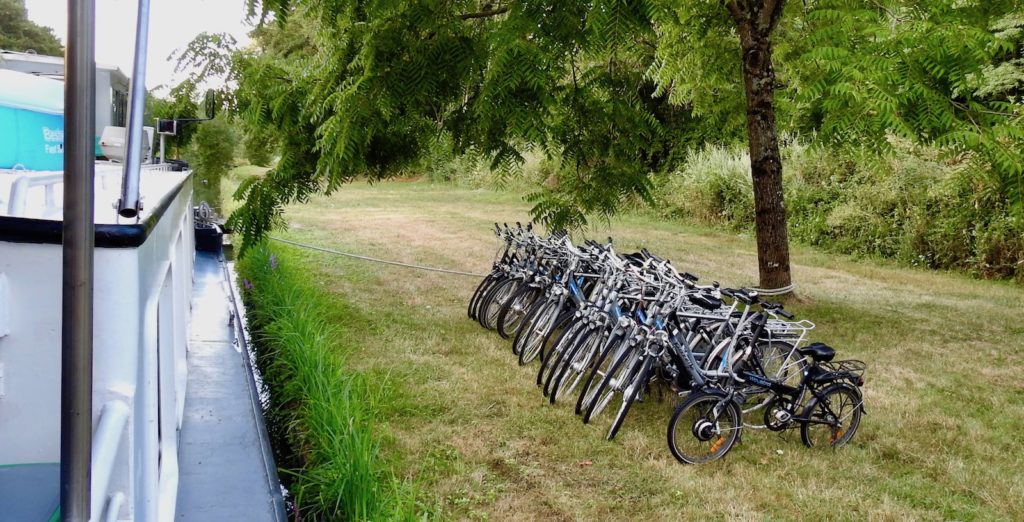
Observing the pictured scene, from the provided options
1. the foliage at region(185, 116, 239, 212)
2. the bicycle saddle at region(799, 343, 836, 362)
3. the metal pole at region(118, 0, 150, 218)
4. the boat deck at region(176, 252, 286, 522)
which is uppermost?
the metal pole at region(118, 0, 150, 218)

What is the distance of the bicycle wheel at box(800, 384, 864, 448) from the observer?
17.0 ft

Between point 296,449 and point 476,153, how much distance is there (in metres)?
3.69

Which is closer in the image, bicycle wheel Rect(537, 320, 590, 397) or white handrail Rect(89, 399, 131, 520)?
white handrail Rect(89, 399, 131, 520)

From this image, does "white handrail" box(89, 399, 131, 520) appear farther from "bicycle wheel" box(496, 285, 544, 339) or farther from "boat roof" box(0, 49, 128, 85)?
"bicycle wheel" box(496, 285, 544, 339)

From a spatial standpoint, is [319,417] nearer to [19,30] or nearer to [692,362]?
[692,362]

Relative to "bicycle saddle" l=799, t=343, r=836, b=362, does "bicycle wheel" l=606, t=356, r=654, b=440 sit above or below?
below

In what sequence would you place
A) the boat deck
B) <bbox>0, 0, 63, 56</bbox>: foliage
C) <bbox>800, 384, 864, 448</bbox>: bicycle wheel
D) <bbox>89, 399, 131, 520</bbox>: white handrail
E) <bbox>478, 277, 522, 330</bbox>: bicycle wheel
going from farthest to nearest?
1. <bbox>478, 277, 522, 330</bbox>: bicycle wheel
2. <bbox>800, 384, 864, 448</bbox>: bicycle wheel
3. the boat deck
4. <bbox>0, 0, 63, 56</bbox>: foliage
5. <bbox>89, 399, 131, 520</bbox>: white handrail

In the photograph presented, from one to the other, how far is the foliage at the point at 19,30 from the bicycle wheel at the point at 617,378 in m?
3.94

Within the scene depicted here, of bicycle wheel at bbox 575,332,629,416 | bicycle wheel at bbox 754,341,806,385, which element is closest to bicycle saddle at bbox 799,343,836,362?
bicycle wheel at bbox 754,341,806,385

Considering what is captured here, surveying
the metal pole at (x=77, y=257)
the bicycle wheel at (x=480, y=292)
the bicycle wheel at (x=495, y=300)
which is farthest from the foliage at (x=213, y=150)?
the metal pole at (x=77, y=257)

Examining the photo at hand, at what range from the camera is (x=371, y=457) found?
4.05 metres

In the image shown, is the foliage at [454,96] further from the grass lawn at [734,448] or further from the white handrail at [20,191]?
the white handrail at [20,191]

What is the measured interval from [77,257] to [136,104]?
0.50 m

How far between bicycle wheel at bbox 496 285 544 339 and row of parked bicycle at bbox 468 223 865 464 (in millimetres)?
891
